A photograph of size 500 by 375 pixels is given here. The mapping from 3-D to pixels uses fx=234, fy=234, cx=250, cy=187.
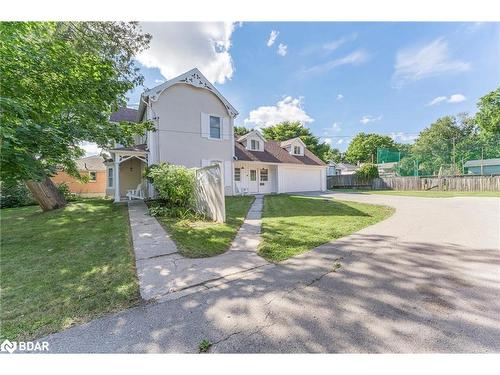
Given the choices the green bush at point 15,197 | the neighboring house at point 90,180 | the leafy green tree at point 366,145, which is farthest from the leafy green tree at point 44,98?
the leafy green tree at point 366,145

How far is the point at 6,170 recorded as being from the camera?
3902 mm

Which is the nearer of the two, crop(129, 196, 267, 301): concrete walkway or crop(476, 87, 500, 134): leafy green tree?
crop(129, 196, 267, 301): concrete walkway

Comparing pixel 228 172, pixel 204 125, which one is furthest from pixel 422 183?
pixel 204 125

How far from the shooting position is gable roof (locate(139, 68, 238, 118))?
38.8 feet

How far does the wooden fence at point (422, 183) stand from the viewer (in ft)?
58.9

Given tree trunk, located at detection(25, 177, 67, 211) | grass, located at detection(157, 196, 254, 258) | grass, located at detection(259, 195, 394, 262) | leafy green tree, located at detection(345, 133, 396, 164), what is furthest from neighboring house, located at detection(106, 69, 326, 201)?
leafy green tree, located at detection(345, 133, 396, 164)

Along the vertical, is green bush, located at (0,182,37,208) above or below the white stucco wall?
below

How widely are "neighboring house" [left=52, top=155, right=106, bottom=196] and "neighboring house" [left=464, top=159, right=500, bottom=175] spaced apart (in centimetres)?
3353

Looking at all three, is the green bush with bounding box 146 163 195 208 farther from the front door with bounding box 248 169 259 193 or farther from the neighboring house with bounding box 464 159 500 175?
the neighboring house with bounding box 464 159 500 175

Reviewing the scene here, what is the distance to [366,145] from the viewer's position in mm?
48312

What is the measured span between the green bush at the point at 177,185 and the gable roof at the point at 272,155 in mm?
7201
